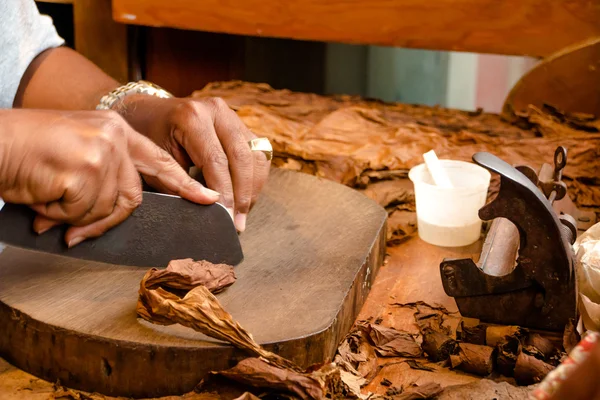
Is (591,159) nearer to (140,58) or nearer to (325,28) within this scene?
(325,28)

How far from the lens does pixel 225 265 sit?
1.15 m

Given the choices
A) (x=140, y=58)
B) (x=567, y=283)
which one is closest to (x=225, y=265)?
(x=567, y=283)

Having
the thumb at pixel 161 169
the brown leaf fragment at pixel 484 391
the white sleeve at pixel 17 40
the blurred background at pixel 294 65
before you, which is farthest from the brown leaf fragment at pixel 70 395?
the blurred background at pixel 294 65

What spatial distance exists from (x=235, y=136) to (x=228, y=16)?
0.84 m

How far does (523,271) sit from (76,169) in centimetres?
66

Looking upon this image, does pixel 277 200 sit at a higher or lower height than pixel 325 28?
lower

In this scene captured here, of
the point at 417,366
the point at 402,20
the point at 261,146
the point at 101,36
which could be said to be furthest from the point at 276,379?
the point at 101,36

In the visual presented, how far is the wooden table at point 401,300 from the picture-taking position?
3.37 feet

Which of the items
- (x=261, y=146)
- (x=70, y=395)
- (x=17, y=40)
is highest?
(x=17, y=40)

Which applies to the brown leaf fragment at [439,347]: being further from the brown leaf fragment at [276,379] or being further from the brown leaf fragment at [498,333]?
the brown leaf fragment at [276,379]

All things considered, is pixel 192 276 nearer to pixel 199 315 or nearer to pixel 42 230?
pixel 199 315

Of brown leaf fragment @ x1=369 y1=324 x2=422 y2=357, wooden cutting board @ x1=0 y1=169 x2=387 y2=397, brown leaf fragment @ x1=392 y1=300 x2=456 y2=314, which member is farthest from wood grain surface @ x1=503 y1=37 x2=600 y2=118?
brown leaf fragment @ x1=369 y1=324 x2=422 y2=357

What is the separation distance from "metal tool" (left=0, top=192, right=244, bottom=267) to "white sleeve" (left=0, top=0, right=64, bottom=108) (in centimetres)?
60

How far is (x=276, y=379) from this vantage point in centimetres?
93
